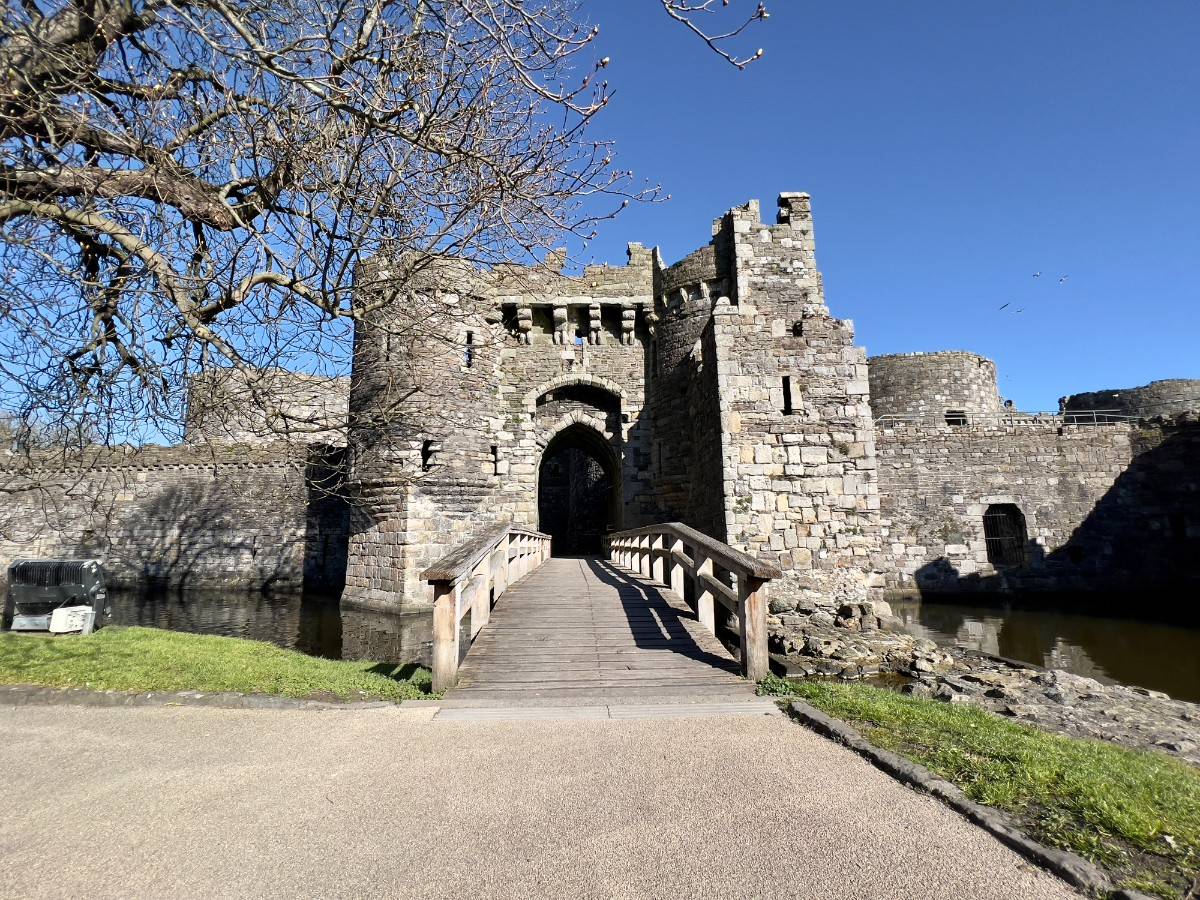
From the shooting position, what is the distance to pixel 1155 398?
20.5 metres

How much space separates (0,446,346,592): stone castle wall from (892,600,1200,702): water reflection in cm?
1693

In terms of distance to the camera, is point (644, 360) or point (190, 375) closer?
point (190, 375)

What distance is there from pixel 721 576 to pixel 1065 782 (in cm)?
639

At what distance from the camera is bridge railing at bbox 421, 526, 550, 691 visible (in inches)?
179

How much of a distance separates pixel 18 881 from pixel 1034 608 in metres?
19.4

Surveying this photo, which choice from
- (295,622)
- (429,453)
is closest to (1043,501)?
(429,453)

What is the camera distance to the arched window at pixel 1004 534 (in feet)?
55.6

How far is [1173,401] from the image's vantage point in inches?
797

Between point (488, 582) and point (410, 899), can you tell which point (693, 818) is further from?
point (488, 582)

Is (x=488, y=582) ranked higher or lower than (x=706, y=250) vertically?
lower

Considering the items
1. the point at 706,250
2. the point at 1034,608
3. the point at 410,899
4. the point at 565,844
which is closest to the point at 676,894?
the point at 565,844

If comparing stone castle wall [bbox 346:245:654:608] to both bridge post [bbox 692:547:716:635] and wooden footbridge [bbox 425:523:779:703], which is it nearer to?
wooden footbridge [bbox 425:523:779:703]

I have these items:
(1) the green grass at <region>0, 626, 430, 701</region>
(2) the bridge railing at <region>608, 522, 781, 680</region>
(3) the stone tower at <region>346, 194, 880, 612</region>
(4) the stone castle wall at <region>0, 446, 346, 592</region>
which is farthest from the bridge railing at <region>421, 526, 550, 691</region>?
(4) the stone castle wall at <region>0, 446, 346, 592</region>

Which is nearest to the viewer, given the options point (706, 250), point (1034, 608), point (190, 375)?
point (190, 375)
